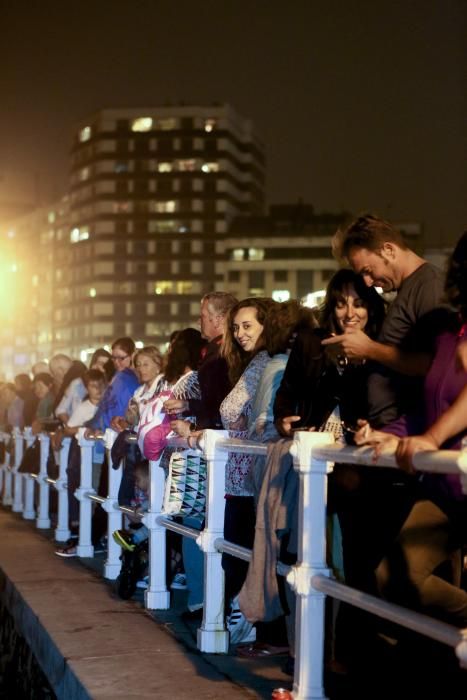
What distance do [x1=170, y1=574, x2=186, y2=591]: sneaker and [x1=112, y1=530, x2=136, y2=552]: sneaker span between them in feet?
2.14

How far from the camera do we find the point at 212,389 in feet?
24.2

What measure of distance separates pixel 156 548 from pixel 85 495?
3.04 m

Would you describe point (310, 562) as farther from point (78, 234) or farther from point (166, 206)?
point (78, 234)

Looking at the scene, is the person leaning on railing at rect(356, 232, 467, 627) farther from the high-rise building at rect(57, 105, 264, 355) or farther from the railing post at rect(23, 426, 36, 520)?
the high-rise building at rect(57, 105, 264, 355)

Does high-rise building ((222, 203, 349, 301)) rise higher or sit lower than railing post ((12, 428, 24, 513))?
higher

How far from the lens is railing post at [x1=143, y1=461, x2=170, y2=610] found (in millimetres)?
7734

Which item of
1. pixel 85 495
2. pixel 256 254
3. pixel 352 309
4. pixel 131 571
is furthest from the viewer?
pixel 256 254

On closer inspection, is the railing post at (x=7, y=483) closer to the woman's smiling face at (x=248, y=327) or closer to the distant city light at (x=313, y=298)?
the distant city light at (x=313, y=298)

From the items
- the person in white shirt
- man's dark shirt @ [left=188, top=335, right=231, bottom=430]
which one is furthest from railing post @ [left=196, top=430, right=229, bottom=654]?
the person in white shirt

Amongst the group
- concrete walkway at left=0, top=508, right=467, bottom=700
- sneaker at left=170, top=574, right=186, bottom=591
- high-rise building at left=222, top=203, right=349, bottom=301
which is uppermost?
high-rise building at left=222, top=203, right=349, bottom=301

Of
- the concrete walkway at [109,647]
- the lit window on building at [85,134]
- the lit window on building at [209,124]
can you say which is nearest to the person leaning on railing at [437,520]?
the concrete walkway at [109,647]

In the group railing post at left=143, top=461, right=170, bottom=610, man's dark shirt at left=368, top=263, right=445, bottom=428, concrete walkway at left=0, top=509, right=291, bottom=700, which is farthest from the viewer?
railing post at left=143, top=461, right=170, bottom=610

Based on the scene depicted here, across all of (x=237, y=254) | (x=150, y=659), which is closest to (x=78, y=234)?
(x=237, y=254)

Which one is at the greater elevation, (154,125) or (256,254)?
(154,125)
